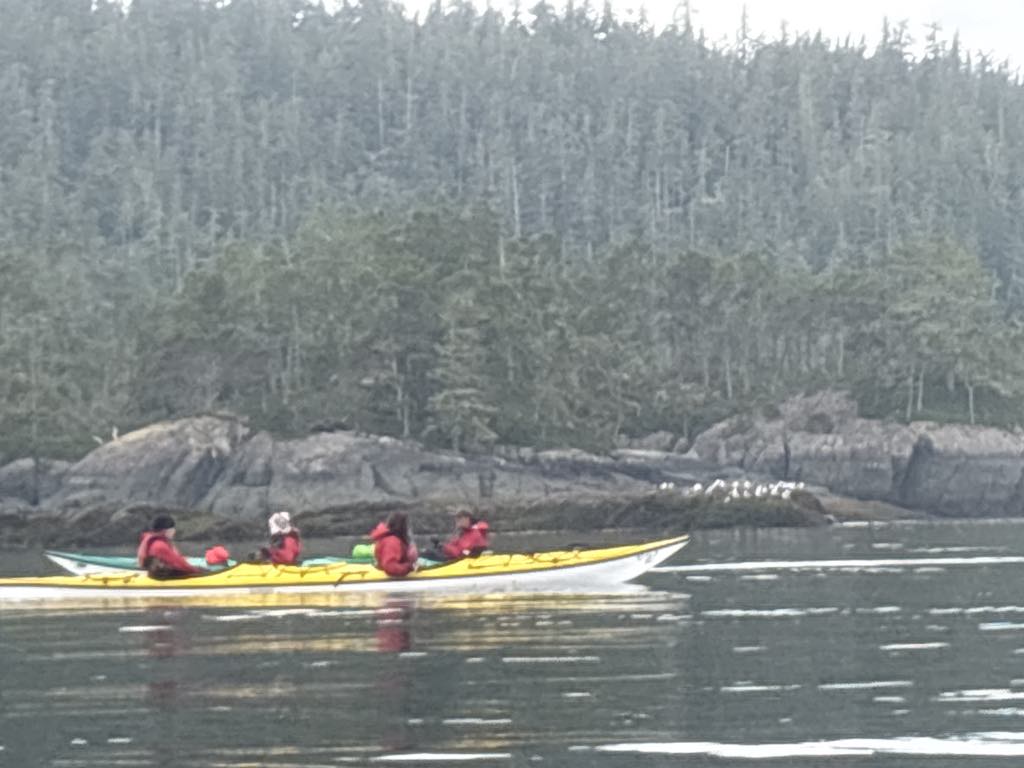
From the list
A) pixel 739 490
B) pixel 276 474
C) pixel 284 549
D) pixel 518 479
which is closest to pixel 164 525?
pixel 284 549

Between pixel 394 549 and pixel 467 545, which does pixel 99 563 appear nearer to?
pixel 467 545

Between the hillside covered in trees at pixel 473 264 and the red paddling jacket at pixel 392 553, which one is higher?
the hillside covered in trees at pixel 473 264

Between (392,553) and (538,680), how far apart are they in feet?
47.5

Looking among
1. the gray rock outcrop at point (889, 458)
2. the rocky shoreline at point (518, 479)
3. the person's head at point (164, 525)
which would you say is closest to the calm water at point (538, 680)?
the person's head at point (164, 525)

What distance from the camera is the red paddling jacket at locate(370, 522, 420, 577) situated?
38.9m

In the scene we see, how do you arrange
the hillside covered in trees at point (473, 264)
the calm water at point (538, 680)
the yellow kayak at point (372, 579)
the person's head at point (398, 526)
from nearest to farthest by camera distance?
the calm water at point (538, 680) < the person's head at point (398, 526) < the yellow kayak at point (372, 579) < the hillside covered in trees at point (473, 264)

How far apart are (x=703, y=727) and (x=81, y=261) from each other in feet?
378

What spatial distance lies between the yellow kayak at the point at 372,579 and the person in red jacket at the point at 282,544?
4.26ft

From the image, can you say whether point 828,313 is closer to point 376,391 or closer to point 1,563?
point 376,391

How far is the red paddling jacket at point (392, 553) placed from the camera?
128ft

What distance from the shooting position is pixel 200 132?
181 metres

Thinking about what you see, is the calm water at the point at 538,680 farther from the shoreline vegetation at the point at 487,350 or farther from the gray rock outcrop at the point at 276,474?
the gray rock outcrop at the point at 276,474

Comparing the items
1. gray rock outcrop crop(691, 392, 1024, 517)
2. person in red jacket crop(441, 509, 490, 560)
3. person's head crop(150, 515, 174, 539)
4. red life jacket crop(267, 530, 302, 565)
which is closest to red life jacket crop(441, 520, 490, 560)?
person in red jacket crop(441, 509, 490, 560)

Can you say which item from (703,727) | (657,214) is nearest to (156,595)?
(703,727)
